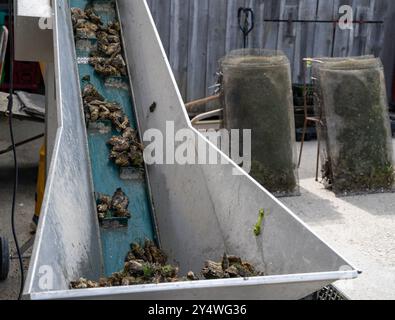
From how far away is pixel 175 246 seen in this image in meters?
3.24

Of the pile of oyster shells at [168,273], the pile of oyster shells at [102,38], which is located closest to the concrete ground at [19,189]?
the pile of oyster shells at [102,38]

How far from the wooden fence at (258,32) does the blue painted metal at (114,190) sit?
3.59 metres

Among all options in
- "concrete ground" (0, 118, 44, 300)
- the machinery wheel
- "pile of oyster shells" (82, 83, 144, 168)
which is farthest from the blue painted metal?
"concrete ground" (0, 118, 44, 300)

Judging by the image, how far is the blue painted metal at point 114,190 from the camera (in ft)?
10.2

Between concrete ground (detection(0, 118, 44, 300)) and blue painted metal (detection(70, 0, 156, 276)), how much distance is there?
3.71 ft

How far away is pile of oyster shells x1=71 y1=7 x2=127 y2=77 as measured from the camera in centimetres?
392

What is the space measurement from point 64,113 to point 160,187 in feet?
2.20

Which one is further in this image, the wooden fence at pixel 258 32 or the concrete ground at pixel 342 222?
the wooden fence at pixel 258 32

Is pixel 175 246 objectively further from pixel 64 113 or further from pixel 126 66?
pixel 126 66

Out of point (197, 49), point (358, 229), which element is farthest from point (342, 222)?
point (197, 49)

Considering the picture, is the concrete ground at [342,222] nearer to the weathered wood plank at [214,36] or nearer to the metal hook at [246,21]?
the weathered wood plank at [214,36]
